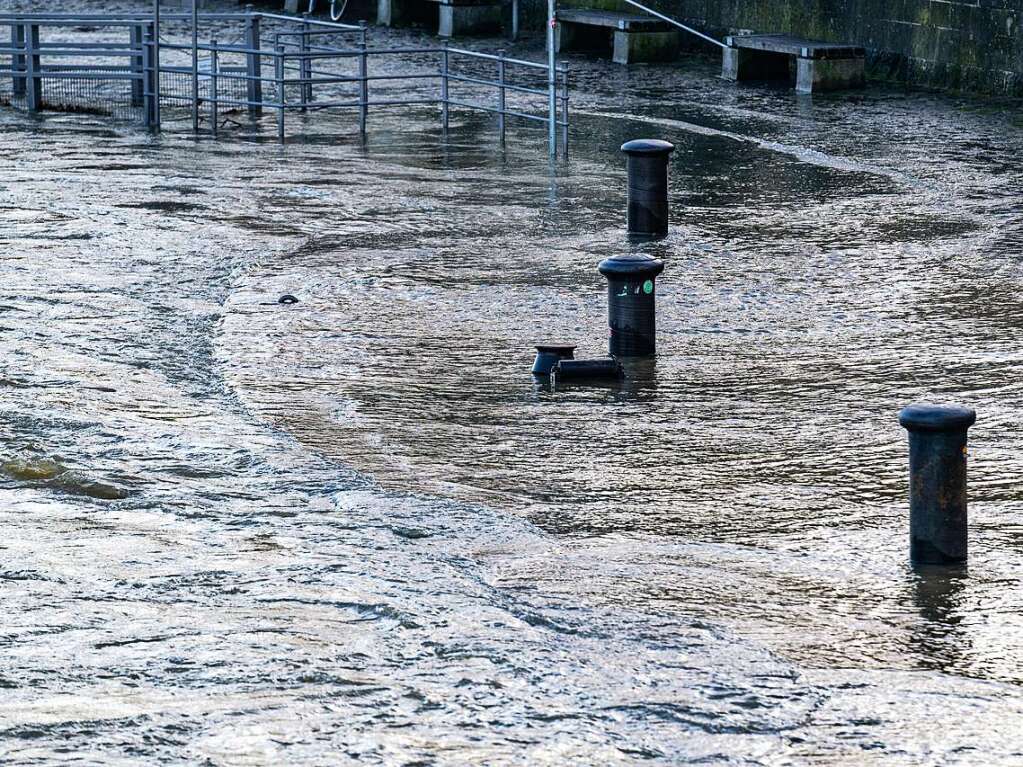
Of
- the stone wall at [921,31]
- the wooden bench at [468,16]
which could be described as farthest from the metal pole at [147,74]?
the wooden bench at [468,16]

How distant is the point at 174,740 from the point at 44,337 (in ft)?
17.8

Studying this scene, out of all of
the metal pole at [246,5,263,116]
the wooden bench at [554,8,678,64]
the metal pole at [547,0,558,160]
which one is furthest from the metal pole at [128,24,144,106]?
the wooden bench at [554,8,678,64]

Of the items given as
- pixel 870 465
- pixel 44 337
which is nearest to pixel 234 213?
pixel 44 337

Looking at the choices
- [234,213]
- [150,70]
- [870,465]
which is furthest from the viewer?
[150,70]

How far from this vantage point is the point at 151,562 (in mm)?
6695

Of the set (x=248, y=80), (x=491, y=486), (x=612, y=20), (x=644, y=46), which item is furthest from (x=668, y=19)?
(x=491, y=486)

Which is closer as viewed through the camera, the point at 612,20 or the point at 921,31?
the point at 921,31

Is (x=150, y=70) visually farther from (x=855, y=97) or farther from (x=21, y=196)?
(x=855, y=97)

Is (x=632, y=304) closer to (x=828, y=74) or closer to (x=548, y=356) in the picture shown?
(x=548, y=356)

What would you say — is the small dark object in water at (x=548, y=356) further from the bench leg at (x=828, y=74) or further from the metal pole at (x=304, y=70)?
the bench leg at (x=828, y=74)

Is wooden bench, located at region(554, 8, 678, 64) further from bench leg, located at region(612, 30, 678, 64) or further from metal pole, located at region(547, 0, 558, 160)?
metal pole, located at region(547, 0, 558, 160)

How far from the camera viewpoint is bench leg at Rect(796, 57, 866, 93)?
22656 mm

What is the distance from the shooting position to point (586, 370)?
941cm

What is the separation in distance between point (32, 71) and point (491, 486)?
52.1 feet
